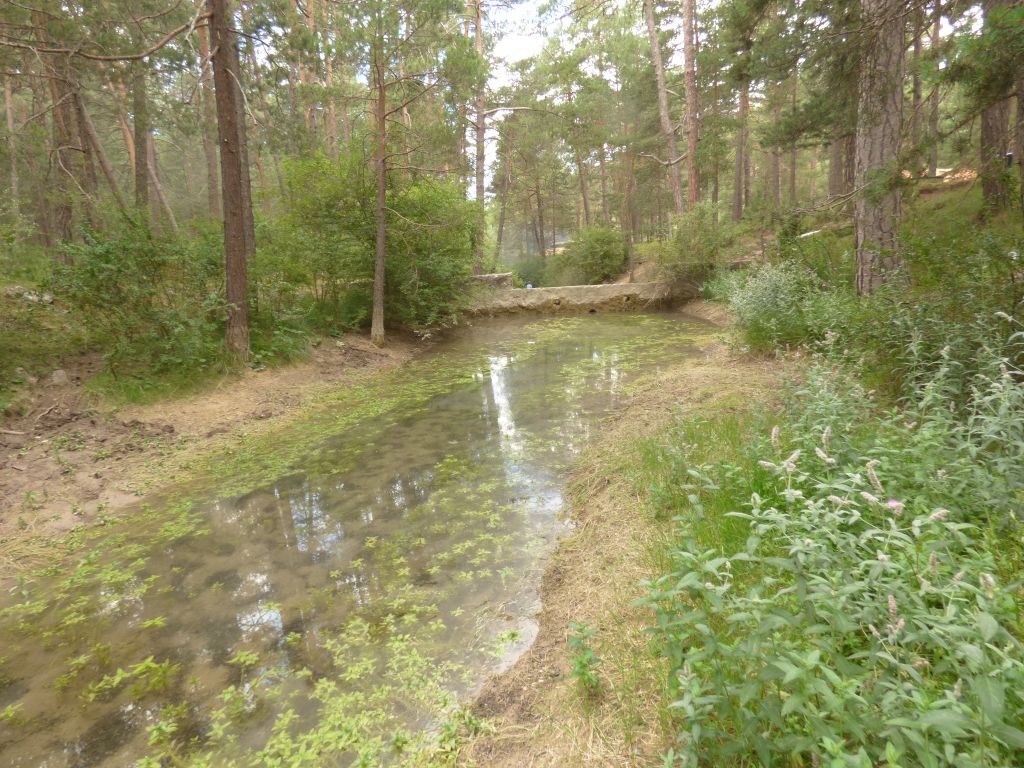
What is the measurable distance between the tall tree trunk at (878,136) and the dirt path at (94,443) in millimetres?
7688

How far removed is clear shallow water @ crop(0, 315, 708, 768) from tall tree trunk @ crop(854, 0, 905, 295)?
4088mm

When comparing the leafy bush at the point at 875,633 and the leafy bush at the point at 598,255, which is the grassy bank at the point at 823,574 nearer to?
the leafy bush at the point at 875,633

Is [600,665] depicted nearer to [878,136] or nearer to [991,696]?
[991,696]

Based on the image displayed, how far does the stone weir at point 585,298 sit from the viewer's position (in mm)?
17156

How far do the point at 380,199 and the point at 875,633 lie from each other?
10.6m

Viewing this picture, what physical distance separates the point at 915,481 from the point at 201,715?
3588mm

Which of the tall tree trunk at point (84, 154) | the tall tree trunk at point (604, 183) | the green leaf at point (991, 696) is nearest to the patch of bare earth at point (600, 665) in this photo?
the green leaf at point (991, 696)

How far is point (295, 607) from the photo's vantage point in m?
3.28

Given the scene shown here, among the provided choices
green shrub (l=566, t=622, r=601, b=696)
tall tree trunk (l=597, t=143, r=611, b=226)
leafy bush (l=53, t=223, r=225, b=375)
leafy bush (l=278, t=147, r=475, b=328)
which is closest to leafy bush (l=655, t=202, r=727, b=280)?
leafy bush (l=278, t=147, r=475, b=328)

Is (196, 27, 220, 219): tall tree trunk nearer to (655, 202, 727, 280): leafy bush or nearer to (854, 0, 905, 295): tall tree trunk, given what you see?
(854, 0, 905, 295): tall tree trunk

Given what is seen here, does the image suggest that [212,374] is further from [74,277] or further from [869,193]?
[869,193]

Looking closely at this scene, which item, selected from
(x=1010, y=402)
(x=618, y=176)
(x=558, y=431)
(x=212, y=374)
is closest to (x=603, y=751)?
(x=1010, y=402)

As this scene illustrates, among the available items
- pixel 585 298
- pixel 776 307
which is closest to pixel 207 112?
pixel 585 298

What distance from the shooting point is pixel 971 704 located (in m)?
1.30
